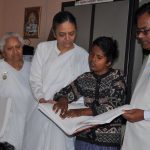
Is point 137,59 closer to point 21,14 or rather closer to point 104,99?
point 104,99

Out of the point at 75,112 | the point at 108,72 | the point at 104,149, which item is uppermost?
the point at 108,72

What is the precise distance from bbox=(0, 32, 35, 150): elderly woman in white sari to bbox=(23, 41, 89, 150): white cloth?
0.39 meters

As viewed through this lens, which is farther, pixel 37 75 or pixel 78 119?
pixel 37 75

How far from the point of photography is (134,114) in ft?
5.51

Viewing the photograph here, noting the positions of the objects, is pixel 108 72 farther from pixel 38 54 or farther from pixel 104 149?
pixel 38 54

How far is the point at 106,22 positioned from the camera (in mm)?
3197

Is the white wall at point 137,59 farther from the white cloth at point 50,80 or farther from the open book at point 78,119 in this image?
the open book at point 78,119

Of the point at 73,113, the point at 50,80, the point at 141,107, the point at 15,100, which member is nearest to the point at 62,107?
the point at 73,113

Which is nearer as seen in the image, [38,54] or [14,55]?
[38,54]

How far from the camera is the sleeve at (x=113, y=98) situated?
1822 millimetres

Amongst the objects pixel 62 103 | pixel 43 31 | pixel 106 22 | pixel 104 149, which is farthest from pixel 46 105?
pixel 43 31

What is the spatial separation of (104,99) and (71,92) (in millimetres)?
231

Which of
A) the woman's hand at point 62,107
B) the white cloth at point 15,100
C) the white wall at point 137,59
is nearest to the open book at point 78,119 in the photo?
the woman's hand at point 62,107

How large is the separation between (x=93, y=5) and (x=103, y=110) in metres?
1.76
